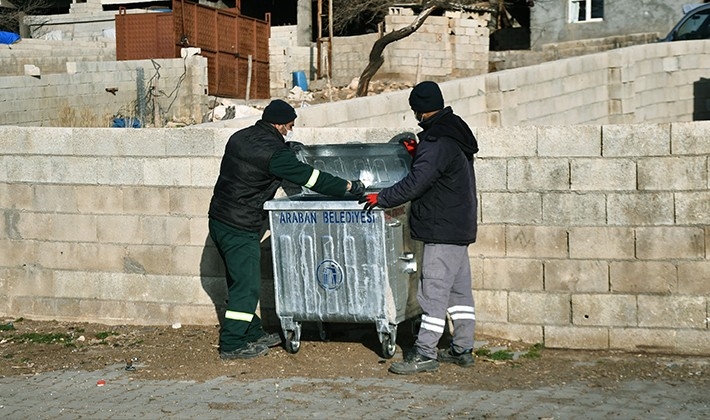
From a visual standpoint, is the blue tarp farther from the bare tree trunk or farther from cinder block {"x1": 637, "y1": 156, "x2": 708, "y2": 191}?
cinder block {"x1": 637, "y1": 156, "x2": 708, "y2": 191}

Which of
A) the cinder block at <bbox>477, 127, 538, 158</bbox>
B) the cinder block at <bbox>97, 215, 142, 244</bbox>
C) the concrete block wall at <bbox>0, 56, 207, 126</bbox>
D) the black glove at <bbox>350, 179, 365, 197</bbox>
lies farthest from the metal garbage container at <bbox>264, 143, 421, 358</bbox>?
the concrete block wall at <bbox>0, 56, 207, 126</bbox>

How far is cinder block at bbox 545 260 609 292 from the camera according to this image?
7.58m

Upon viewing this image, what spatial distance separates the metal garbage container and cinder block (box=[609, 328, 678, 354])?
140 cm

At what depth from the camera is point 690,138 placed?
7.29m

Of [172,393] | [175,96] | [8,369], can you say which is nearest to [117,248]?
[8,369]

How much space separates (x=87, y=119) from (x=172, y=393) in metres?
13.4

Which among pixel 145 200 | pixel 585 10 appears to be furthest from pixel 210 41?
pixel 145 200

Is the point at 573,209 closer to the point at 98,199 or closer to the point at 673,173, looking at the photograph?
the point at 673,173

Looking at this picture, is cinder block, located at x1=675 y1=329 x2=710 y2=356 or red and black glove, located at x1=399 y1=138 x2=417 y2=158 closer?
cinder block, located at x1=675 y1=329 x2=710 y2=356

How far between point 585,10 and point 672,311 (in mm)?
23488

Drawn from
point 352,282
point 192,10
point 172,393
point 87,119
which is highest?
point 192,10

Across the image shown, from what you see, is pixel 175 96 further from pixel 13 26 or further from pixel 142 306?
pixel 13 26

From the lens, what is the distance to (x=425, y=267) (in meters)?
7.06

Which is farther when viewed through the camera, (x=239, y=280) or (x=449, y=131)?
(x=239, y=280)
